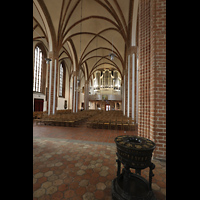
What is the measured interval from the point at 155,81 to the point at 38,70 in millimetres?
15139

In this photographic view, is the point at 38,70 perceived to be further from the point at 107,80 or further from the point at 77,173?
the point at 107,80

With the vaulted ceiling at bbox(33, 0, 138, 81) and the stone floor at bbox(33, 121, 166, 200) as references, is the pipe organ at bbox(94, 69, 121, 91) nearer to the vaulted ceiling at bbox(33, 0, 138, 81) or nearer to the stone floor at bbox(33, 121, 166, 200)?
the vaulted ceiling at bbox(33, 0, 138, 81)

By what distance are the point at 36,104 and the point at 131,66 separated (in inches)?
494

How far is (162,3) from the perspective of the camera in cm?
283

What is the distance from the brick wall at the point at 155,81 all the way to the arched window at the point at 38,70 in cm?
1416

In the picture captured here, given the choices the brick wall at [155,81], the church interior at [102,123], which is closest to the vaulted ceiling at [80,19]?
the church interior at [102,123]

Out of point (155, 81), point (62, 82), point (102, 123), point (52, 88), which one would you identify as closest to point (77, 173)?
point (155, 81)

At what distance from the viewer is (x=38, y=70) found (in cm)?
1397

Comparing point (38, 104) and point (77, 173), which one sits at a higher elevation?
point (38, 104)

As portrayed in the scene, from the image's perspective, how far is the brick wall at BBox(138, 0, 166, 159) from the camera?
269cm

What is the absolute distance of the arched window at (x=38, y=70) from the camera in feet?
44.2
